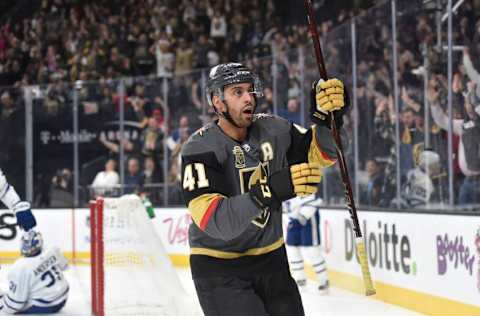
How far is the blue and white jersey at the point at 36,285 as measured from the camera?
289 inches

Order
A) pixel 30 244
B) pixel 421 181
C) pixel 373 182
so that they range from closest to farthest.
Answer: pixel 30 244, pixel 421 181, pixel 373 182

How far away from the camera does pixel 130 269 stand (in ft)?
21.6

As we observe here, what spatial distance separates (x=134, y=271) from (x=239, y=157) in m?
3.32

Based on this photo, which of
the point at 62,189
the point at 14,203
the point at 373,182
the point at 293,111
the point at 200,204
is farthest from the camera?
the point at 62,189

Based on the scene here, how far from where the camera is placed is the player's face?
11.2 feet

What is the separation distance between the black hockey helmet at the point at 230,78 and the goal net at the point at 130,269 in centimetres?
322

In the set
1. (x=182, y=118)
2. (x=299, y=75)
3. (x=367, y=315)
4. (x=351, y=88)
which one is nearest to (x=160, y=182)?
(x=182, y=118)

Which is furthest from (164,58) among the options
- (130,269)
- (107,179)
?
(130,269)

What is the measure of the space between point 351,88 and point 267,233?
611cm

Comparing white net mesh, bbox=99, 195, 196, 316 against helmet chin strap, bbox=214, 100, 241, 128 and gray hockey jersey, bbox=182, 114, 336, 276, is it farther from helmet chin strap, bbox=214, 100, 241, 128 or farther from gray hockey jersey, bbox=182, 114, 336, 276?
helmet chin strap, bbox=214, 100, 241, 128

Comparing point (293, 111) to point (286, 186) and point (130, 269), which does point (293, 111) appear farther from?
point (286, 186)

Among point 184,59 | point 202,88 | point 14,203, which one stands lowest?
point 14,203

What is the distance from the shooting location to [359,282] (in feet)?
27.8

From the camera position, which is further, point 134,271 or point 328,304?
point 328,304
